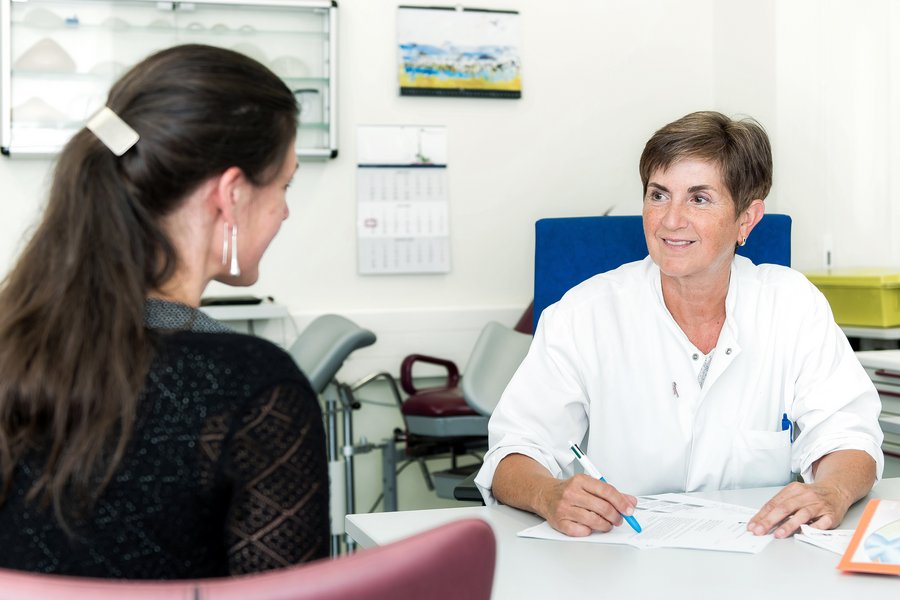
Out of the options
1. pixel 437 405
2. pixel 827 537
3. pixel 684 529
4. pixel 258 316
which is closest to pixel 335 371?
pixel 437 405

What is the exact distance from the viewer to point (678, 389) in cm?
187

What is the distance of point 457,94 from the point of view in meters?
3.71

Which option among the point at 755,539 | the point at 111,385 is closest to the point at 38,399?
the point at 111,385

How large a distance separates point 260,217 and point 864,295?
2320 millimetres

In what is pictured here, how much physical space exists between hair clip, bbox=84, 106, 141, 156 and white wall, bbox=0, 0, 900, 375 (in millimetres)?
2672

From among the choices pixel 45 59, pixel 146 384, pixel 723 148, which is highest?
pixel 45 59

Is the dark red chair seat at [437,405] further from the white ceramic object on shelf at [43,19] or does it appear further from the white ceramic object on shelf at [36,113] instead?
the white ceramic object on shelf at [43,19]

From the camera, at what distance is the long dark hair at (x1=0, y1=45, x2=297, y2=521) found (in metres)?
0.80

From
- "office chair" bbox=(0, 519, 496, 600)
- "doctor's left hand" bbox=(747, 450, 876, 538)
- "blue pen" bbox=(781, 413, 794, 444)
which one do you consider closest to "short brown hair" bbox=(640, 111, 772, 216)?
"blue pen" bbox=(781, 413, 794, 444)

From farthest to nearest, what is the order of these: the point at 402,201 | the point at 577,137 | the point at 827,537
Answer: the point at 577,137 < the point at 402,201 < the point at 827,537

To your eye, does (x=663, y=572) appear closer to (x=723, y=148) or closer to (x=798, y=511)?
(x=798, y=511)

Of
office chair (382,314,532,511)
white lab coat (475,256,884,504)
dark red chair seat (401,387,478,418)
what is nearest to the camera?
white lab coat (475,256,884,504)

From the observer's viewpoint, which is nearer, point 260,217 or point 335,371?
point 260,217

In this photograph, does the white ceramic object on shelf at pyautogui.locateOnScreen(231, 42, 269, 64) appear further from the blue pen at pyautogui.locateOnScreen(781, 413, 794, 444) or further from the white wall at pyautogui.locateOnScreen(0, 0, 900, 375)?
the blue pen at pyautogui.locateOnScreen(781, 413, 794, 444)
